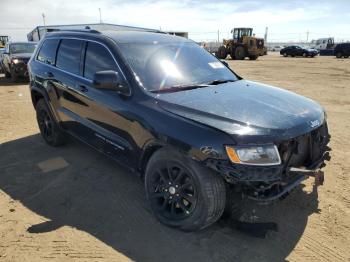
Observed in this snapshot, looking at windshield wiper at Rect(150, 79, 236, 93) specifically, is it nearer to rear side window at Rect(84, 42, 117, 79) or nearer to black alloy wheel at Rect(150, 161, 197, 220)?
rear side window at Rect(84, 42, 117, 79)

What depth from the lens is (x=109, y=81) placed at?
3461mm

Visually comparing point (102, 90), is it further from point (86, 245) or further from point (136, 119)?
point (86, 245)

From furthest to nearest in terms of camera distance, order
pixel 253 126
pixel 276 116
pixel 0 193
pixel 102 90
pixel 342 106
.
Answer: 1. pixel 342 106
2. pixel 0 193
3. pixel 102 90
4. pixel 276 116
5. pixel 253 126

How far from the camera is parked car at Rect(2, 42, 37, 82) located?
1358cm

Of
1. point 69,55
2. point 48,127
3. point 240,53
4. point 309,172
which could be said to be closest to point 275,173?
point 309,172

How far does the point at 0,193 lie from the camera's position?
4164mm

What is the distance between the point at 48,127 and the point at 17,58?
9.38 m

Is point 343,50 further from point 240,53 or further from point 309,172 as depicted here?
point 309,172

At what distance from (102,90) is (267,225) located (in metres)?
2.26

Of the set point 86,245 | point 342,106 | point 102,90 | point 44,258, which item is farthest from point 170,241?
point 342,106

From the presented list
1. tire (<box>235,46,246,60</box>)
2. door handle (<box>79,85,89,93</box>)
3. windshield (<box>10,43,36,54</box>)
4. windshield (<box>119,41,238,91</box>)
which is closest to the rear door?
door handle (<box>79,85,89,93</box>)

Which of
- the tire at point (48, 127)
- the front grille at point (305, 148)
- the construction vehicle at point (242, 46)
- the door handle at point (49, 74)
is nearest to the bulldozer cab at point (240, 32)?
the construction vehicle at point (242, 46)

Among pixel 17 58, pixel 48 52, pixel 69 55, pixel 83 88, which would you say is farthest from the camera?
pixel 17 58

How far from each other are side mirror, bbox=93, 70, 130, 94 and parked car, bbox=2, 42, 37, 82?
11503 mm
